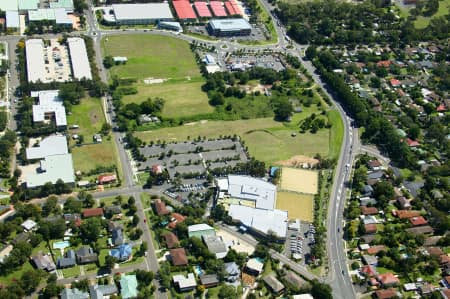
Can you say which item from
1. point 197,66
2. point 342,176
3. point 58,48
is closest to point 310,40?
point 197,66

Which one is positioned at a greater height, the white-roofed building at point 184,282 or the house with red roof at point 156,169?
the house with red roof at point 156,169

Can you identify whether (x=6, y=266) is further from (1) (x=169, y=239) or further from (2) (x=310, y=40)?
(2) (x=310, y=40)

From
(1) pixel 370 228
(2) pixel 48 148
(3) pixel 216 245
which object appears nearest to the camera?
(3) pixel 216 245

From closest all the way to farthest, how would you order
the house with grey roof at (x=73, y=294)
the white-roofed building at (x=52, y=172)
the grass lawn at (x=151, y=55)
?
the house with grey roof at (x=73, y=294)
the white-roofed building at (x=52, y=172)
the grass lawn at (x=151, y=55)

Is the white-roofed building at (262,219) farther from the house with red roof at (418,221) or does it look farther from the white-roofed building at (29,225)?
the white-roofed building at (29,225)

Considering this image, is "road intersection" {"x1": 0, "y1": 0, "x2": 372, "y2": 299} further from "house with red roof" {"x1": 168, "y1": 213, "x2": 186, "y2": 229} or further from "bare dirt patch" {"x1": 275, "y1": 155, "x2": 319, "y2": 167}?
"bare dirt patch" {"x1": 275, "y1": 155, "x2": 319, "y2": 167}

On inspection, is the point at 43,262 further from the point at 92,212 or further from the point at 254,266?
the point at 254,266

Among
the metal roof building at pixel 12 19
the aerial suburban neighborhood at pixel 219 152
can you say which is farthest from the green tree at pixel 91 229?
the metal roof building at pixel 12 19

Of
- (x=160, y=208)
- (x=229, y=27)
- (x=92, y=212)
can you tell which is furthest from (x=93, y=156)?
(x=229, y=27)
